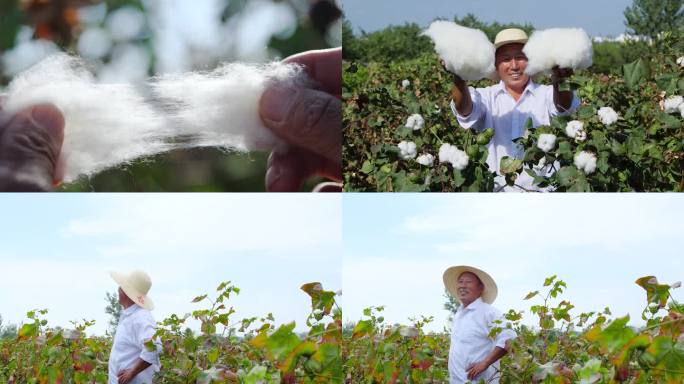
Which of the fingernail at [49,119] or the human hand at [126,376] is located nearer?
the human hand at [126,376]

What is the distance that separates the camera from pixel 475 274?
12.0 feet

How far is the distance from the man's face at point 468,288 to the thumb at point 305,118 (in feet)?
2.22

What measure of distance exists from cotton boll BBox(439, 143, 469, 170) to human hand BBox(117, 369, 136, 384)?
146 centimetres

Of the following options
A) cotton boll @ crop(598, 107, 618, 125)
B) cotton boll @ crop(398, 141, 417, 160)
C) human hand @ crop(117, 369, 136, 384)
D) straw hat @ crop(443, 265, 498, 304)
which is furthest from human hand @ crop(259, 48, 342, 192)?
cotton boll @ crop(598, 107, 618, 125)

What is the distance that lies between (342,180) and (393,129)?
0.30 meters

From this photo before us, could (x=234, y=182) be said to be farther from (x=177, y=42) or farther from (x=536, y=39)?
(x=536, y=39)

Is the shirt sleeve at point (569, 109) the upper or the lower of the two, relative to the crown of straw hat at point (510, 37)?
lower

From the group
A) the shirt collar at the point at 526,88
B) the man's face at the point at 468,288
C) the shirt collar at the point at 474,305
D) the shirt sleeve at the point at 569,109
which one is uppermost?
the shirt collar at the point at 526,88

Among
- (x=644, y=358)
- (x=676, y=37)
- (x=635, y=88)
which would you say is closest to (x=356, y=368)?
(x=644, y=358)

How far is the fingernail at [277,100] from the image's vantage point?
3.74m

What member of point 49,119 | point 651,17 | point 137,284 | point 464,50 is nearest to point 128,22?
point 49,119

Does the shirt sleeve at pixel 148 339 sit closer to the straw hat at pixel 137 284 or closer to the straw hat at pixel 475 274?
the straw hat at pixel 137 284

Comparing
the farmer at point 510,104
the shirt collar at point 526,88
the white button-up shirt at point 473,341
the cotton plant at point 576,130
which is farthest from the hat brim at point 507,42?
the white button-up shirt at point 473,341

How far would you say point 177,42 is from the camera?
12.3 feet
